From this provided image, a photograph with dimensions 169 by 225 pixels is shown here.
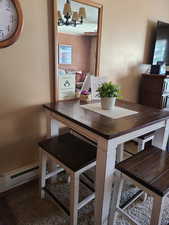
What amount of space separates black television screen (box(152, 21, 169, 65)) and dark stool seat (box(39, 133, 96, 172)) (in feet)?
6.17

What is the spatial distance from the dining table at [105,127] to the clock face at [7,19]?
654mm

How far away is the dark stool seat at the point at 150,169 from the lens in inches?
38.6

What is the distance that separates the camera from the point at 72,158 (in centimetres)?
128

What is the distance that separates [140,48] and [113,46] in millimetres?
577

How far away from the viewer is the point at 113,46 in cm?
214

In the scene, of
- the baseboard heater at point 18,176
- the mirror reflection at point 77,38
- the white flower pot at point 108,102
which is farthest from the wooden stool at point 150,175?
the mirror reflection at point 77,38

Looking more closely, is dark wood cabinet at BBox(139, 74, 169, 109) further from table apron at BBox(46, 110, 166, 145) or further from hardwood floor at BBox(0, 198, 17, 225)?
hardwood floor at BBox(0, 198, 17, 225)

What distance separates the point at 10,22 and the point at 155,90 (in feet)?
6.52

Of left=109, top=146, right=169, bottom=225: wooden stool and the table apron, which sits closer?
left=109, top=146, right=169, bottom=225: wooden stool

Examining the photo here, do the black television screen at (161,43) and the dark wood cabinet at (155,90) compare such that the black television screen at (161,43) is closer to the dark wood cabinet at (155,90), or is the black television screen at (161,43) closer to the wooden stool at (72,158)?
the dark wood cabinet at (155,90)

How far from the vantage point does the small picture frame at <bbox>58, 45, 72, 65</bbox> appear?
65.9 inches

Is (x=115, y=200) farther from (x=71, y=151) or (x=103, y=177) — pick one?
(x=71, y=151)

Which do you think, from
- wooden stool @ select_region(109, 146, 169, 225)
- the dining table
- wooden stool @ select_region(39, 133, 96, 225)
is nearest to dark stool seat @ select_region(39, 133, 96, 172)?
wooden stool @ select_region(39, 133, 96, 225)

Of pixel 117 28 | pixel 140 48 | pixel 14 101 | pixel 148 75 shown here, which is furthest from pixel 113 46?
pixel 14 101
